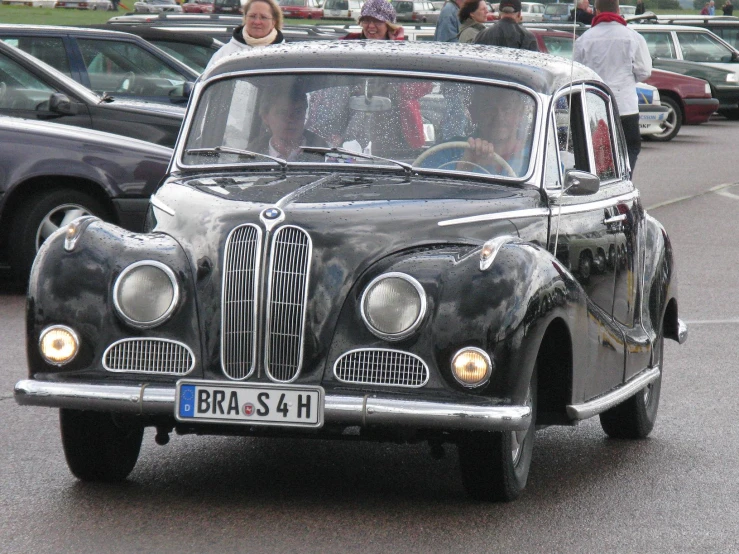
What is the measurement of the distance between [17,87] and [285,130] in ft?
22.0

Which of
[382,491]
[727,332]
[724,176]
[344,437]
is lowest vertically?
[724,176]

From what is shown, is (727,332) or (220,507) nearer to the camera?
(220,507)

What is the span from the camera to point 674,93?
87.7 feet

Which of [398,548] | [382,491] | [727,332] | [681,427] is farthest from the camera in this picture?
[727,332]

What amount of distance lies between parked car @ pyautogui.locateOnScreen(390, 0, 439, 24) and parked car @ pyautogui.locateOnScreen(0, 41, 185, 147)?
5815 cm

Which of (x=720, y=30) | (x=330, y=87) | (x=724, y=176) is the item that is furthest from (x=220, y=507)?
(x=720, y=30)

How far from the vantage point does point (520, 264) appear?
5.13m

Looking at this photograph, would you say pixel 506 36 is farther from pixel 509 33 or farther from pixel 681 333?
pixel 681 333

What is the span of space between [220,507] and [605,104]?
300 cm

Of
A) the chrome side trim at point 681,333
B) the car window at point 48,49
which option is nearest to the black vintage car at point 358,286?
the chrome side trim at point 681,333

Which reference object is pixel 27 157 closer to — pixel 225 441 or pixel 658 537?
pixel 225 441

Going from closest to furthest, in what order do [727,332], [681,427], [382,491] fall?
[382,491] → [681,427] → [727,332]

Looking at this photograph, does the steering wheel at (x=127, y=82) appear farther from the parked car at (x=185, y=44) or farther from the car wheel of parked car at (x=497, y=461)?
the car wheel of parked car at (x=497, y=461)

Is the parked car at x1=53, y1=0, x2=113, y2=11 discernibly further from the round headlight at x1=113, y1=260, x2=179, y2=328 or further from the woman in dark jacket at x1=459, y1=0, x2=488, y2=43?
the round headlight at x1=113, y1=260, x2=179, y2=328
